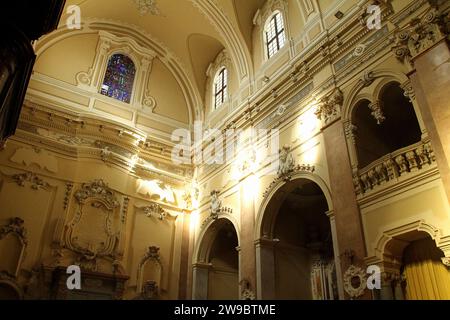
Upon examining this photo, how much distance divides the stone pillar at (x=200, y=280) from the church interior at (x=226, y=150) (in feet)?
0.15

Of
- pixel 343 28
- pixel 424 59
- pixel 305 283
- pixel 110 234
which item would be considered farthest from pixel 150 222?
pixel 424 59

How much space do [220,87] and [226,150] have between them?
3363mm

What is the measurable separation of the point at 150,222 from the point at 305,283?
17.9 ft

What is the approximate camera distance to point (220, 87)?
14.8 meters

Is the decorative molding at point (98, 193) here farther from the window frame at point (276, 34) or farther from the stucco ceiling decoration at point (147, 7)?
the stucco ceiling decoration at point (147, 7)

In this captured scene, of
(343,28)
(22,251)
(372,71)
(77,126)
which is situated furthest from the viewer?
(77,126)

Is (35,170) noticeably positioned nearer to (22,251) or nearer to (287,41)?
(22,251)

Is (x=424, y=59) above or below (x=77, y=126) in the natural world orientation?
below

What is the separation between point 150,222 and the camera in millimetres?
12719

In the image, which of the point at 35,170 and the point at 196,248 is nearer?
the point at 35,170

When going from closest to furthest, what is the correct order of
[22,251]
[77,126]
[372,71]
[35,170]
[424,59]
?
[424,59], [372,71], [22,251], [35,170], [77,126]

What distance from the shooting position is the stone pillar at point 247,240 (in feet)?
31.8

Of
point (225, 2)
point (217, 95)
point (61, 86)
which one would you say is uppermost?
point (225, 2)

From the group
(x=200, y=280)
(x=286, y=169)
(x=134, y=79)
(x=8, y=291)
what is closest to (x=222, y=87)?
(x=134, y=79)
